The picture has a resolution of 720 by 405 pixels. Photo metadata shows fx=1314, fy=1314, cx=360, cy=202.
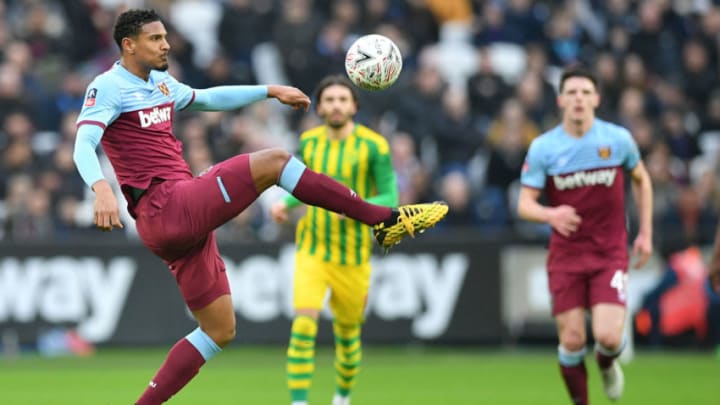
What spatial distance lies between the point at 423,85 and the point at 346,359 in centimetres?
858

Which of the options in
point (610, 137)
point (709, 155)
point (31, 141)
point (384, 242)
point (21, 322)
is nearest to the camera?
point (384, 242)

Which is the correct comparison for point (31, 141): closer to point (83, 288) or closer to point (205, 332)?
point (83, 288)

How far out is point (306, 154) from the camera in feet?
37.5

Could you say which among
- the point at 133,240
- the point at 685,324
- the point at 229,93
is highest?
the point at 229,93

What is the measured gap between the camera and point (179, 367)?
8797 millimetres

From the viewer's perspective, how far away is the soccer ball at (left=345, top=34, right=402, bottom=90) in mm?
9141

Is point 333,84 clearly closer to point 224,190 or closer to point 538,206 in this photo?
point 538,206

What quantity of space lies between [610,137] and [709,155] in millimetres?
10128

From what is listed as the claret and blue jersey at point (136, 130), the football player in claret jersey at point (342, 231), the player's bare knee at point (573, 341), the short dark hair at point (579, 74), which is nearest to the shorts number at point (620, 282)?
the player's bare knee at point (573, 341)

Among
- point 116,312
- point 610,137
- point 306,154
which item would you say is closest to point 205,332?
point 306,154

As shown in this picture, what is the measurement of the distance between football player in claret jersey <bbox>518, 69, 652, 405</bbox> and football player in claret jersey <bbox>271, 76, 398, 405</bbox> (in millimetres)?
1387

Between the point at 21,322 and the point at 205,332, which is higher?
the point at 205,332

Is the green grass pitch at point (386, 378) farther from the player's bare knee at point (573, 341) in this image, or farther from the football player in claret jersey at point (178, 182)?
the football player in claret jersey at point (178, 182)

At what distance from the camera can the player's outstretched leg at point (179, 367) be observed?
8766 millimetres
